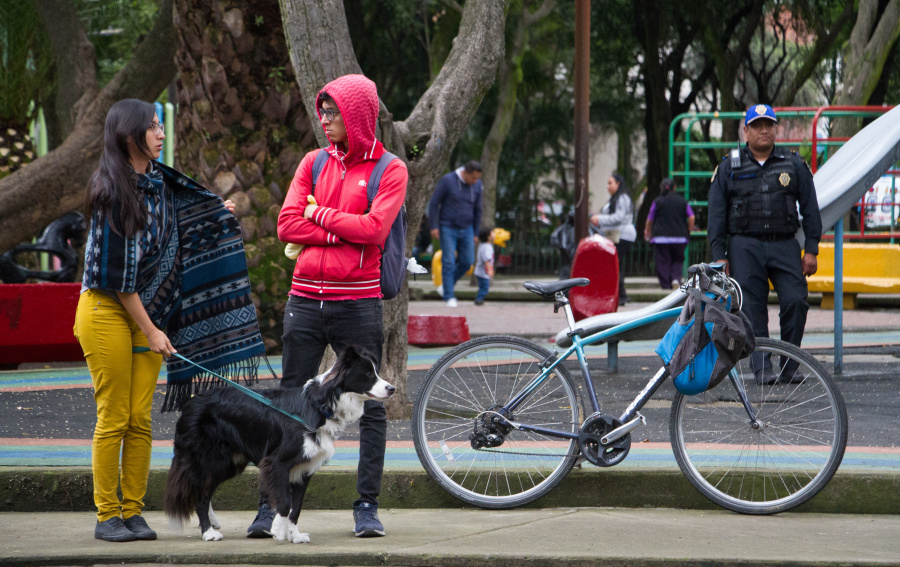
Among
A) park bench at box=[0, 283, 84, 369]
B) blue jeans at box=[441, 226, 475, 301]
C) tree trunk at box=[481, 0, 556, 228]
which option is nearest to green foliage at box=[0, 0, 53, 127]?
blue jeans at box=[441, 226, 475, 301]

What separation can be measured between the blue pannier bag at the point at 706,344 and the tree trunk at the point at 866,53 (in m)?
13.6

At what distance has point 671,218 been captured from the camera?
1694 cm

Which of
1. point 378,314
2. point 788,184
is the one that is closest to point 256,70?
point 788,184

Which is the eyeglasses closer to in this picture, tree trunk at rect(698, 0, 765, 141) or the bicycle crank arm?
the bicycle crank arm

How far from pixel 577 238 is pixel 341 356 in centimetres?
794

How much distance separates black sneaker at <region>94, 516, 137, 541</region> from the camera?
15.3ft

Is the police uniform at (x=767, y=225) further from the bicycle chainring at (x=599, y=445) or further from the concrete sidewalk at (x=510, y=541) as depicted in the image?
the bicycle chainring at (x=599, y=445)

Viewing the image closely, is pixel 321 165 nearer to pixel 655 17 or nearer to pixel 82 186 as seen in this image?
pixel 82 186

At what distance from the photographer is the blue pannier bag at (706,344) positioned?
4961 mm

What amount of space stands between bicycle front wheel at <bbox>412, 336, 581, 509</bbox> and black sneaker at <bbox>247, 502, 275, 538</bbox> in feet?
2.68

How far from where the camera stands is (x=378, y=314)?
4793mm

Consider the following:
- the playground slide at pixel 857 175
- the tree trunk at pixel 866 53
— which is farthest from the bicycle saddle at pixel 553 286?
the tree trunk at pixel 866 53

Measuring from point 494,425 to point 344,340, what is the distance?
0.94m

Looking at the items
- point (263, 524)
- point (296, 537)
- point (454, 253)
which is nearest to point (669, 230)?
point (454, 253)
